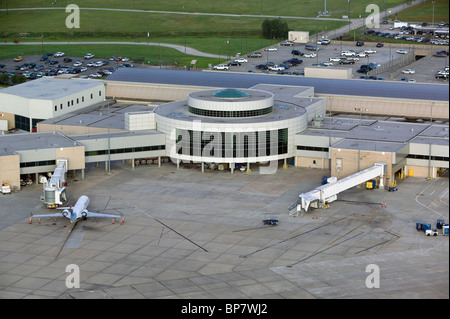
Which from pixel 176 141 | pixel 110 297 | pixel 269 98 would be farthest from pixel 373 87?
pixel 110 297

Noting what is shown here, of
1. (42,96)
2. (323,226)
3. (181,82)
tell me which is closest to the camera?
(323,226)

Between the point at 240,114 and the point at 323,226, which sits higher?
the point at 240,114

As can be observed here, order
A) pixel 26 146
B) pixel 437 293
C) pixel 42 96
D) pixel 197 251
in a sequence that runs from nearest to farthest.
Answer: pixel 437 293
pixel 197 251
pixel 26 146
pixel 42 96

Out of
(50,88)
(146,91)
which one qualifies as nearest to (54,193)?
(50,88)

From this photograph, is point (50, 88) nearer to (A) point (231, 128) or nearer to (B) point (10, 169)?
(B) point (10, 169)

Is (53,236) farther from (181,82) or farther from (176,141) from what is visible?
(181,82)

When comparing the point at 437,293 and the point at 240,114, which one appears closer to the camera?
the point at 437,293
